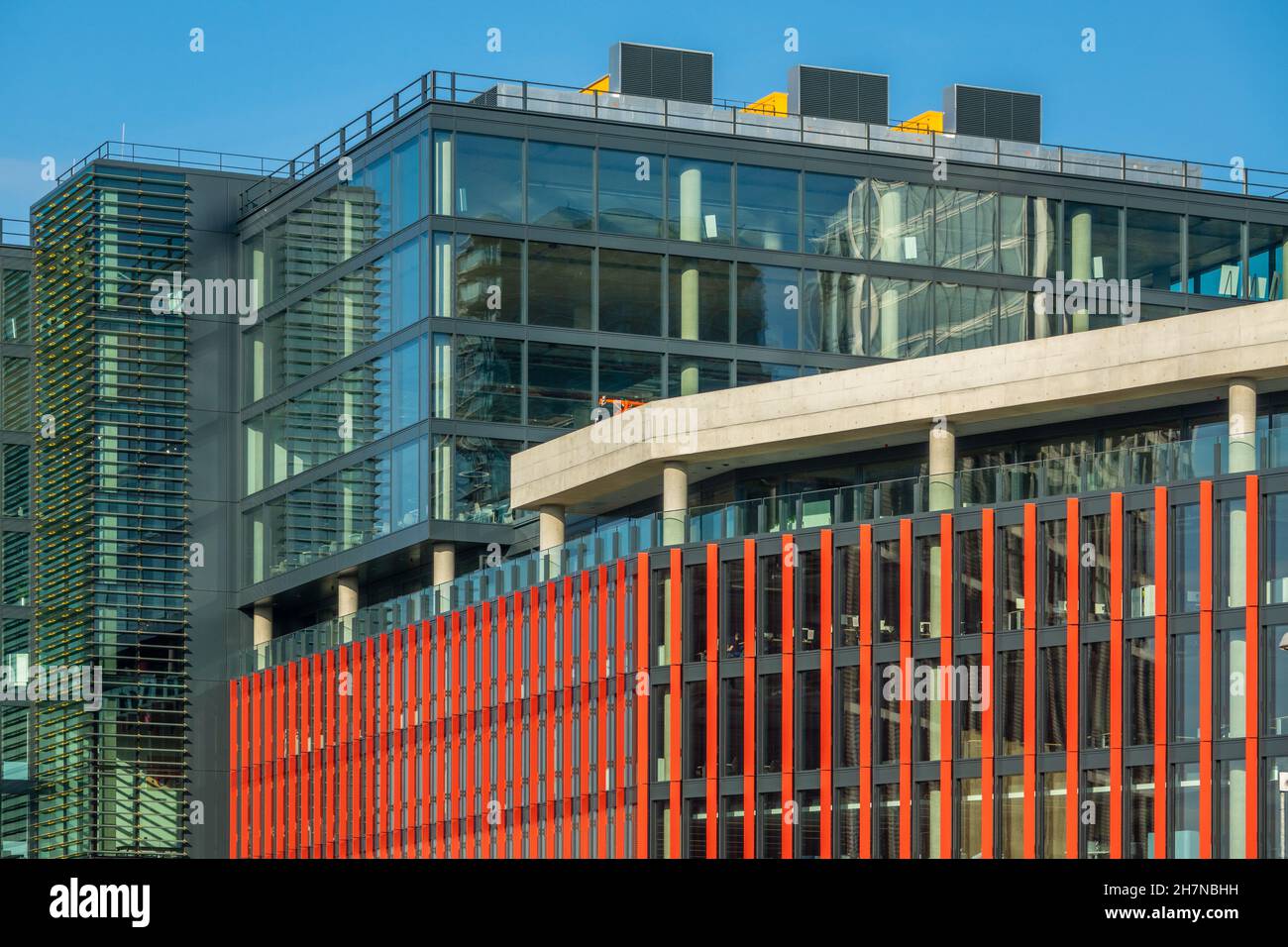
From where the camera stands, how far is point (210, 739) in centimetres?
8775

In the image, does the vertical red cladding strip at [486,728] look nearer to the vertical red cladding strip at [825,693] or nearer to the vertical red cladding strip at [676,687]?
the vertical red cladding strip at [676,687]

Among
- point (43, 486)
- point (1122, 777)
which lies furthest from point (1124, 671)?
point (43, 486)

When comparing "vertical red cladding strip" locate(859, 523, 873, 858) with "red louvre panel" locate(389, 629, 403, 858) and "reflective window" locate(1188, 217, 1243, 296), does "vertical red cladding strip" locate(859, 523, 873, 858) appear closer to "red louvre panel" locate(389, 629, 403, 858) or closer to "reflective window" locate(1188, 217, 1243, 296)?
"red louvre panel" locate(389, 629, 403, 858)

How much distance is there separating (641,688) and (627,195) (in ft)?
70.9

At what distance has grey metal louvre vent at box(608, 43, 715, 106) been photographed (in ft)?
271

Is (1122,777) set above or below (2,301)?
below

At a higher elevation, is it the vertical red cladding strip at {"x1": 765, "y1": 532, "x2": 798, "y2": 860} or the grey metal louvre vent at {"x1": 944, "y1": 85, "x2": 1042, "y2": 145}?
the grey metal louvre vent at {"x1": 944, "y1": 85, "x2": 1042, "y2": 145}

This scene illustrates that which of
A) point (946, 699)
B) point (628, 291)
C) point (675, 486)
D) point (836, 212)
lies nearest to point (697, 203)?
point (628, 291)

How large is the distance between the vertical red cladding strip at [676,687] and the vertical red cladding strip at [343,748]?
20.7 metres

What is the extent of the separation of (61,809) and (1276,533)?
49547mm

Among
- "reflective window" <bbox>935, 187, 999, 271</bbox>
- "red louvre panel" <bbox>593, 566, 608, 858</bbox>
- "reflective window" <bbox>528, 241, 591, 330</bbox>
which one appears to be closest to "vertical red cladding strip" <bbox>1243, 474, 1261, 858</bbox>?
"red louvre panel" <bbox>593, 566, 608, 858</bbox>

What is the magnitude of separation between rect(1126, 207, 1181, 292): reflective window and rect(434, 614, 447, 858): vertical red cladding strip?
1075 inches
